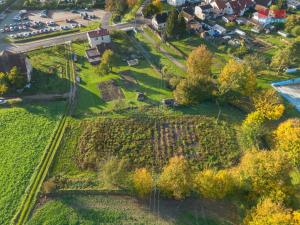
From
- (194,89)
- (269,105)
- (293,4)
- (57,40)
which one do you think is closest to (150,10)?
(57,40)

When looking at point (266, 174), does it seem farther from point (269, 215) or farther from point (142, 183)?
point (142, 183)

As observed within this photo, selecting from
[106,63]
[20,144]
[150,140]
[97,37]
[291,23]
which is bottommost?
[20,144]

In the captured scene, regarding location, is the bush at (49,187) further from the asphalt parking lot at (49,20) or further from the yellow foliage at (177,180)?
the asphalt parking lot at (49,20)

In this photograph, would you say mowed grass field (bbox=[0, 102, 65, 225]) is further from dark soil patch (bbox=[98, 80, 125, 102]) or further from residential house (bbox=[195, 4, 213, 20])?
residential house (bbox=[195, 4, 213, 20])

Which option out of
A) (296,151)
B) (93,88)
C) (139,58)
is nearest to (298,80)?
(296,151)

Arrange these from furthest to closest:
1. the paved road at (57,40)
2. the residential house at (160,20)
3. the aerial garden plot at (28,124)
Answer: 1. the residential house at (160,20)
2. the paved road at (57,40)
3. the aerial garden plot at (28,124)

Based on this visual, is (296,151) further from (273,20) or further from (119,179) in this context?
(273,20)

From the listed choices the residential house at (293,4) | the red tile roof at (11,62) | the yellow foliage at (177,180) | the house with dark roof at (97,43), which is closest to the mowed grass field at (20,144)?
the red tile roof at (11,62)
